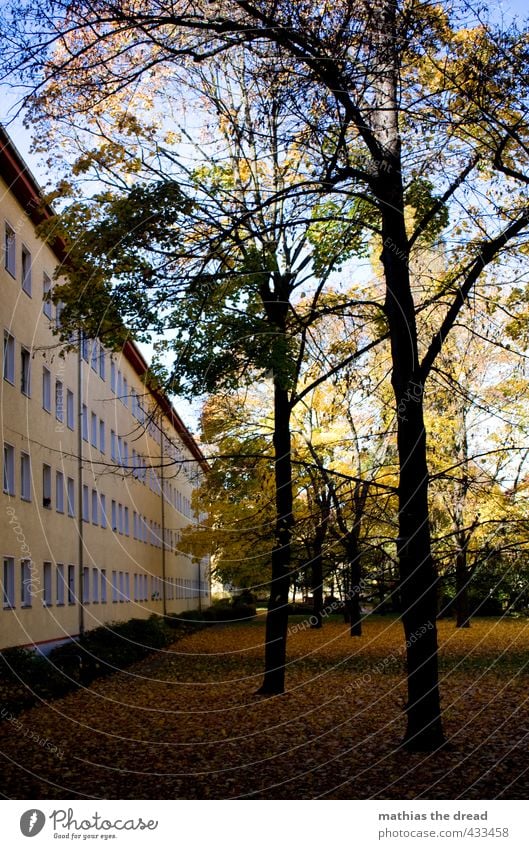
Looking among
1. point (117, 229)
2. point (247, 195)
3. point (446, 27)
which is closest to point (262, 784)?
point (117, 229)

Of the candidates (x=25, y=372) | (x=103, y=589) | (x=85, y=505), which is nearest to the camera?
(x=25, y=372)

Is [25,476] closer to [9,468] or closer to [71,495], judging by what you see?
[9,468]

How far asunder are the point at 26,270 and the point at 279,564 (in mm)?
16427

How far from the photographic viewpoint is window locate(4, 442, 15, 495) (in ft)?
90.7

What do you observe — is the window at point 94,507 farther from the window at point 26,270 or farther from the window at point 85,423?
the window at point 26,270

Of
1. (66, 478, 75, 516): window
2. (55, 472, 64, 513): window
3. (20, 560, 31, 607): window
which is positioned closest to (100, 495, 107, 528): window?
(66, 478, 75, 516): window

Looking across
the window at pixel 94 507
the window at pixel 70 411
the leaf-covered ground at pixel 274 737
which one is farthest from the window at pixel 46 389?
the leaf-covered ground at pixel 274 737

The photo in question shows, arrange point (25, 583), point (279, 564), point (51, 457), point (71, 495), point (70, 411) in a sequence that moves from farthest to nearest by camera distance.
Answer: point (71, 495) → point (70, 411) → point (51, 457) → point (25, 583) → point (279, 564)

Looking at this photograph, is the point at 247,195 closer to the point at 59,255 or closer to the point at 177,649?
the point at 59,255

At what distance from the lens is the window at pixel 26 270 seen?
29.6 metres

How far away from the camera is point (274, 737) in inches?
531

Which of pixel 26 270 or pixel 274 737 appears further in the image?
pixel 26 270

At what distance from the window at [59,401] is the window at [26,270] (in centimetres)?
499

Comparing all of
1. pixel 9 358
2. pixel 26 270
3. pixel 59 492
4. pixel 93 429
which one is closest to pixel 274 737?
pixel 9 358
